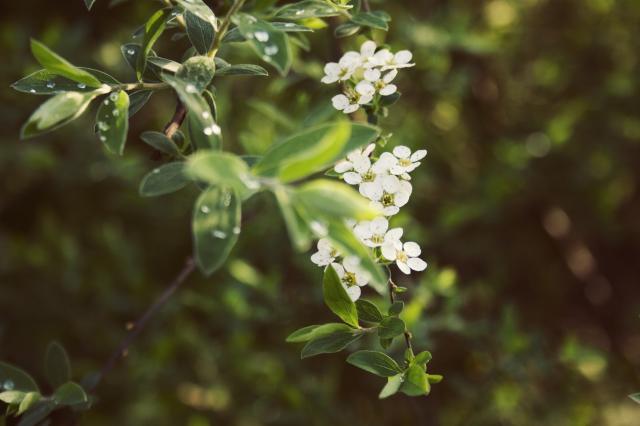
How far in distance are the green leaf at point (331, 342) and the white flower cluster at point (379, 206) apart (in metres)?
0.05

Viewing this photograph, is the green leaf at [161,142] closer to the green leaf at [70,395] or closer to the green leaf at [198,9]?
the green leaf at [198,9]

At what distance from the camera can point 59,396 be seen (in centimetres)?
85

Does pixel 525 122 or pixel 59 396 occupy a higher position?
pixel 59 396

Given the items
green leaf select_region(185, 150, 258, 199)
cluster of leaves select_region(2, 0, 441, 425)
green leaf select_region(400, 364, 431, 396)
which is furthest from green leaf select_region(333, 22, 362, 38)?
green leaf select_region(400, 364, 431, 396)

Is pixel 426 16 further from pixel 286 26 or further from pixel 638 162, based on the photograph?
pixel 286 26

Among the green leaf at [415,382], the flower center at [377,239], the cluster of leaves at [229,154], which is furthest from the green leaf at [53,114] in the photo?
the green leaf at [415,382]

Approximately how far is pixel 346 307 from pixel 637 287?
77.7 inches

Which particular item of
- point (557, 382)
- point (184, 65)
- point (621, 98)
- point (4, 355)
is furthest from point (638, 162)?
Result: point (4, 355)

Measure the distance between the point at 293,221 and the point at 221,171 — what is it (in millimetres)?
75

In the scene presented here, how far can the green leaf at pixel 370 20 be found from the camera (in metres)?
0.77

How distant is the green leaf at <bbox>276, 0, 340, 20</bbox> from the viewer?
2.19ft

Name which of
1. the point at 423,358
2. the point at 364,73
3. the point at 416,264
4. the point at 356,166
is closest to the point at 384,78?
the point at 364,73

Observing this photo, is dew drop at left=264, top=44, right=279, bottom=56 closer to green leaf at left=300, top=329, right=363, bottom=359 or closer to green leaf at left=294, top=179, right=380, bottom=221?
green leaf at left=294, top=179, right=380, bottom=221

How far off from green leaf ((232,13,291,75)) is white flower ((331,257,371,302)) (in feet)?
0.74
